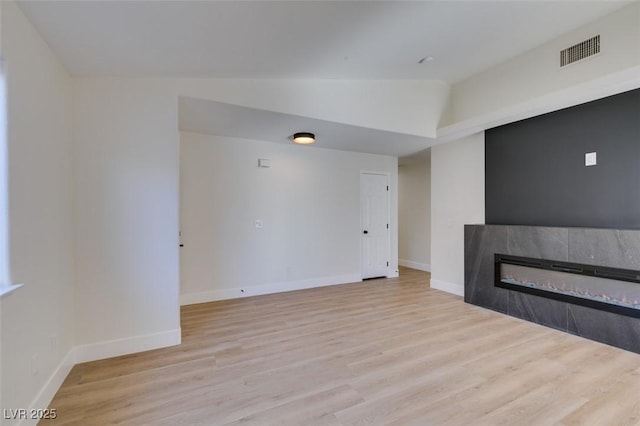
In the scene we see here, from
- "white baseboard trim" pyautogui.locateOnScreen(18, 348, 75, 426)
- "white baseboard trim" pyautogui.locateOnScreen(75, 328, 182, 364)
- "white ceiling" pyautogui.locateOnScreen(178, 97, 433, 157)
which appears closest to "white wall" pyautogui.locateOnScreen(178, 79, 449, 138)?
"white ceiling" pyautogui.locateOnScreen(178, 97, 433, 157)

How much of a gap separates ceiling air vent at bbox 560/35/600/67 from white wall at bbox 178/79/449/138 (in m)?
1.57

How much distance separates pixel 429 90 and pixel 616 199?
2736 mm

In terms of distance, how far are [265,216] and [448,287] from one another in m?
3.35

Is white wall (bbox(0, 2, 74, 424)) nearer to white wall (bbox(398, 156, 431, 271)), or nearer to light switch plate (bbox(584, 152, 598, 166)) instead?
light switch plate (bbox(584, 152, 598, 166))

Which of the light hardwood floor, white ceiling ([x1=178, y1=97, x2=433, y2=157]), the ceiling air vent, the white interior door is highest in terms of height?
the ceiling air vent

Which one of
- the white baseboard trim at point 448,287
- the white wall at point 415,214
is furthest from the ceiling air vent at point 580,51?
the white baseboard trim at point 448,287

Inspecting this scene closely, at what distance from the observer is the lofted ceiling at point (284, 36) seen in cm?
194

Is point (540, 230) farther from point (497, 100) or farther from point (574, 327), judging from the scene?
point (497, 100)

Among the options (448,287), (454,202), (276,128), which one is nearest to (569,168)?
(454,202)

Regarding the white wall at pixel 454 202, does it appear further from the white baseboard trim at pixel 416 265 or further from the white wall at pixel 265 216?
the white baseboard trim at pixel 416 265

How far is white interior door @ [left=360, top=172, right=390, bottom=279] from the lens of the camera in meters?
5.85

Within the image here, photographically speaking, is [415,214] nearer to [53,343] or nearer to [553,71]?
[553,71]

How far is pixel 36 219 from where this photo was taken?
6.37 ft

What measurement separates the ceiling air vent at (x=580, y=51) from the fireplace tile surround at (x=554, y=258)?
2.01 metres
